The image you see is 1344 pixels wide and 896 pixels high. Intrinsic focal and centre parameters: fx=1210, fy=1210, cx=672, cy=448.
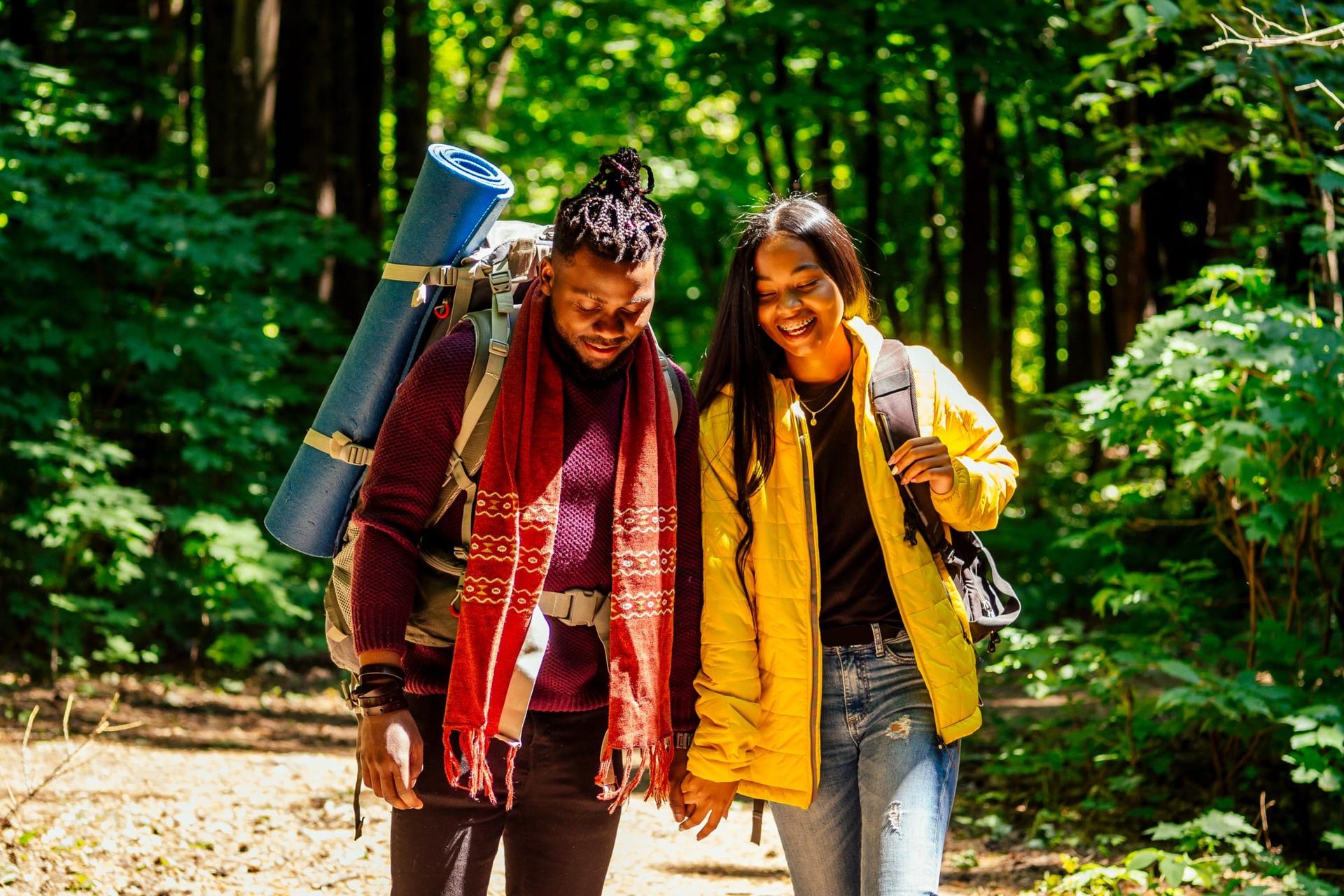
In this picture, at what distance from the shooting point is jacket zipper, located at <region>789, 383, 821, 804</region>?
2.58m

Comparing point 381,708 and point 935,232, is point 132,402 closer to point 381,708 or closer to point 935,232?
point 381,708

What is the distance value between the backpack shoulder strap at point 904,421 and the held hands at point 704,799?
0.68m

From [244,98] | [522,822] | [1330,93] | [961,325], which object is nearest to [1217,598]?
[1330,93]

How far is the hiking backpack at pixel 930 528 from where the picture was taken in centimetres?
259

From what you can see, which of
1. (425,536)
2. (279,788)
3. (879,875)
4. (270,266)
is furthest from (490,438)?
(270,266)

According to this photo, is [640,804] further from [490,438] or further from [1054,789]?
[490,438]

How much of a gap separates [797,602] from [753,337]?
59 cm

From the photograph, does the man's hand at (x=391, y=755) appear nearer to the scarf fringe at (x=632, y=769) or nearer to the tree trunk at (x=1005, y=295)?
the scarf fringe at (x=632, y=769)

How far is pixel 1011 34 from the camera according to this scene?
31.7ft

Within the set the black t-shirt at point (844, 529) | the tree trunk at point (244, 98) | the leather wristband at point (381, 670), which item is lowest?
the leather wristband at point (381, 670)

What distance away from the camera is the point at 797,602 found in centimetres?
258

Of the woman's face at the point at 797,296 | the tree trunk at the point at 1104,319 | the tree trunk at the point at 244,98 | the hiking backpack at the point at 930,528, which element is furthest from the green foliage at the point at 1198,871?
the tree trunk at the point at 1104,319

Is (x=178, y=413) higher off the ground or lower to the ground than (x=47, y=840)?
higher

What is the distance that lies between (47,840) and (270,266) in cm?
491
